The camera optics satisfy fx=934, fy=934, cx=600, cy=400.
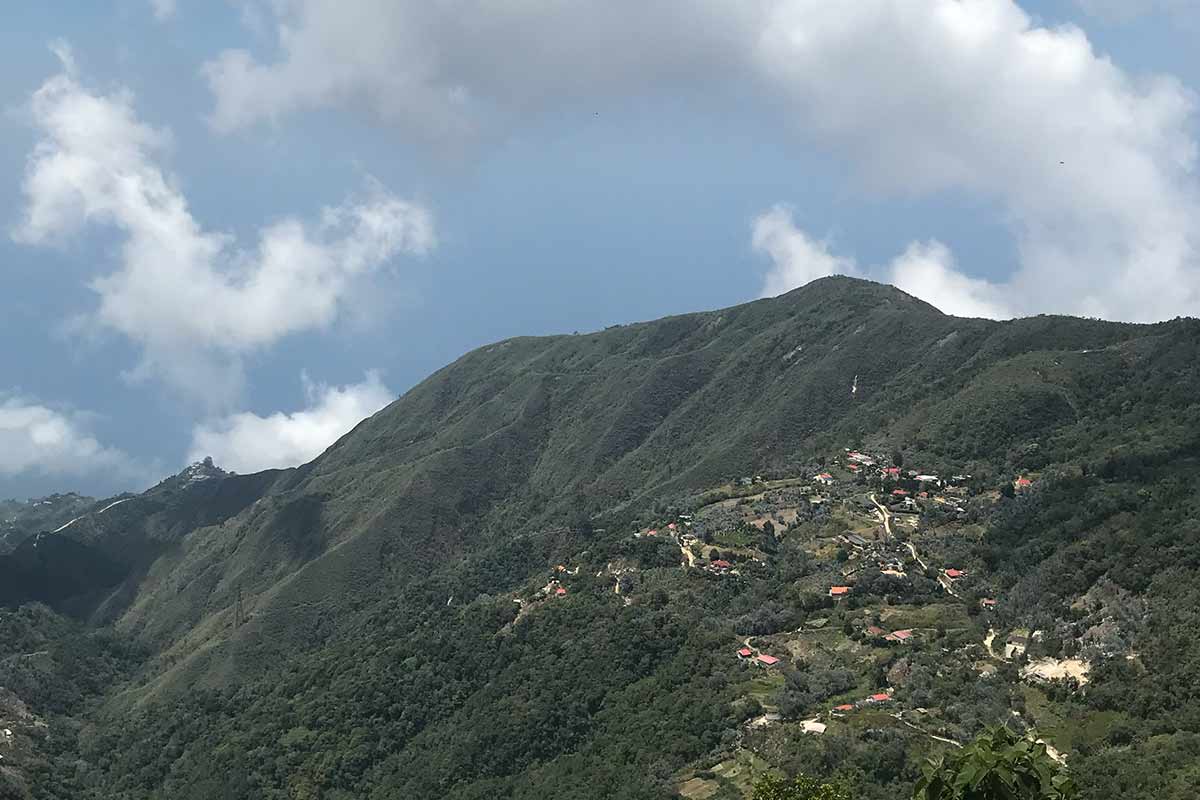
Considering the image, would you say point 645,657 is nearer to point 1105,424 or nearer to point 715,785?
point 715,785

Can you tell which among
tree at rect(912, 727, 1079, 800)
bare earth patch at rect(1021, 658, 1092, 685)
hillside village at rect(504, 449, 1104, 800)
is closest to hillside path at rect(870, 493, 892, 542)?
hillside village at rect(504, 449, 1104, 800)

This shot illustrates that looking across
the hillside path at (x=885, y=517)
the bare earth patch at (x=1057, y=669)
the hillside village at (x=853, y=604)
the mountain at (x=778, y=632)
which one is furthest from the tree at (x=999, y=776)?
the hillside path at (x=885, y=517)

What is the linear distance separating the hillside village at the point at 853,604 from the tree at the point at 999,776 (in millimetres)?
26168

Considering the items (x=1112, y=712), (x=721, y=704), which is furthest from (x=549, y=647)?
(x=1112, y=712)

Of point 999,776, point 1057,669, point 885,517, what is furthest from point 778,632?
point 999,776

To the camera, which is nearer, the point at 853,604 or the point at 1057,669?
the point at 1057,669

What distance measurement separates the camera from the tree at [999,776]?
1261 inches

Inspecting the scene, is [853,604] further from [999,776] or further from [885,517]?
[999,776]

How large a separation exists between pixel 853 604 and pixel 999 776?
5864cm

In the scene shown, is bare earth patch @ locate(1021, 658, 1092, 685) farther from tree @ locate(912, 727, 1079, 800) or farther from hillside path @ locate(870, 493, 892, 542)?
hillside path @ locate(870, 493, 892, 542)

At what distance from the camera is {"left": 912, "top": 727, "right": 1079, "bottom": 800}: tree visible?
105 feet

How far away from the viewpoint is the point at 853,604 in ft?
293

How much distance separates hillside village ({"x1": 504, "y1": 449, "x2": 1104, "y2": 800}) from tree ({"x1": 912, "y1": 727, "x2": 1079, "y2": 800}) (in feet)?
85.9

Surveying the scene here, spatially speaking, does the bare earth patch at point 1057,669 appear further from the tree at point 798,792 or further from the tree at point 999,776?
the tree at point 999,776
